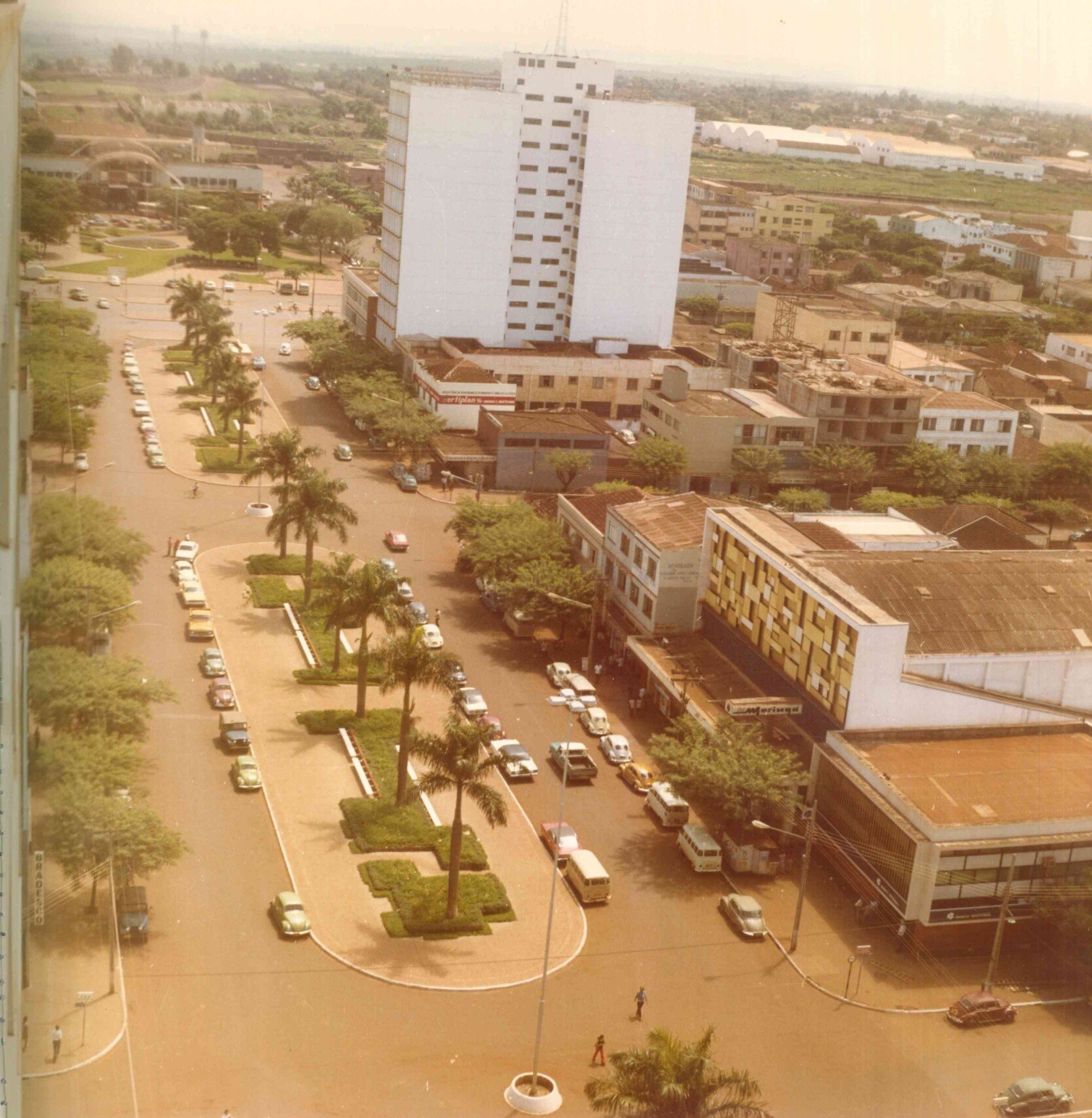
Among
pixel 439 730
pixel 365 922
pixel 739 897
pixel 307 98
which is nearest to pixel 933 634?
pixel 739 897

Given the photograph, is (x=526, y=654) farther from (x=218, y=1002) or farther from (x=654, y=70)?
(x=654, y=70)

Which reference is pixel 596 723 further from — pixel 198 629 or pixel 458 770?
pixel 198 629

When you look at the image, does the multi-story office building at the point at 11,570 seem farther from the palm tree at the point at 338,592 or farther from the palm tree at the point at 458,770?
the palm tree at the point at 338,592

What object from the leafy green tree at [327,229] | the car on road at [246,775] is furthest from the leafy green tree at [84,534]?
the leafy green tree at [327,229]

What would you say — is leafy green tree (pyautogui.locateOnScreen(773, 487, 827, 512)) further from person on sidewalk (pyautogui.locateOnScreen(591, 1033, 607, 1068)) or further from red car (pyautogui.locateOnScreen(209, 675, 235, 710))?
person on sidewalk (pyautogui.locateOnScreen(591, 1033, 607, 1068))

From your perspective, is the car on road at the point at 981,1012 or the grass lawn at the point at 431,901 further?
the grass lawn at the point at 431,901

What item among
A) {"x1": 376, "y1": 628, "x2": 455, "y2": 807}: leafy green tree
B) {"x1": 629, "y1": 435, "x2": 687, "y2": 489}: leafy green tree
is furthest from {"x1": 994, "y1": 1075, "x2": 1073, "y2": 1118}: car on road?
{"x1": 629, "y1": 435, "x2": 687, "y2": 489}: leafy green tree

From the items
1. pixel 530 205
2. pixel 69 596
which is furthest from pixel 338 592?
pixel 530 205
